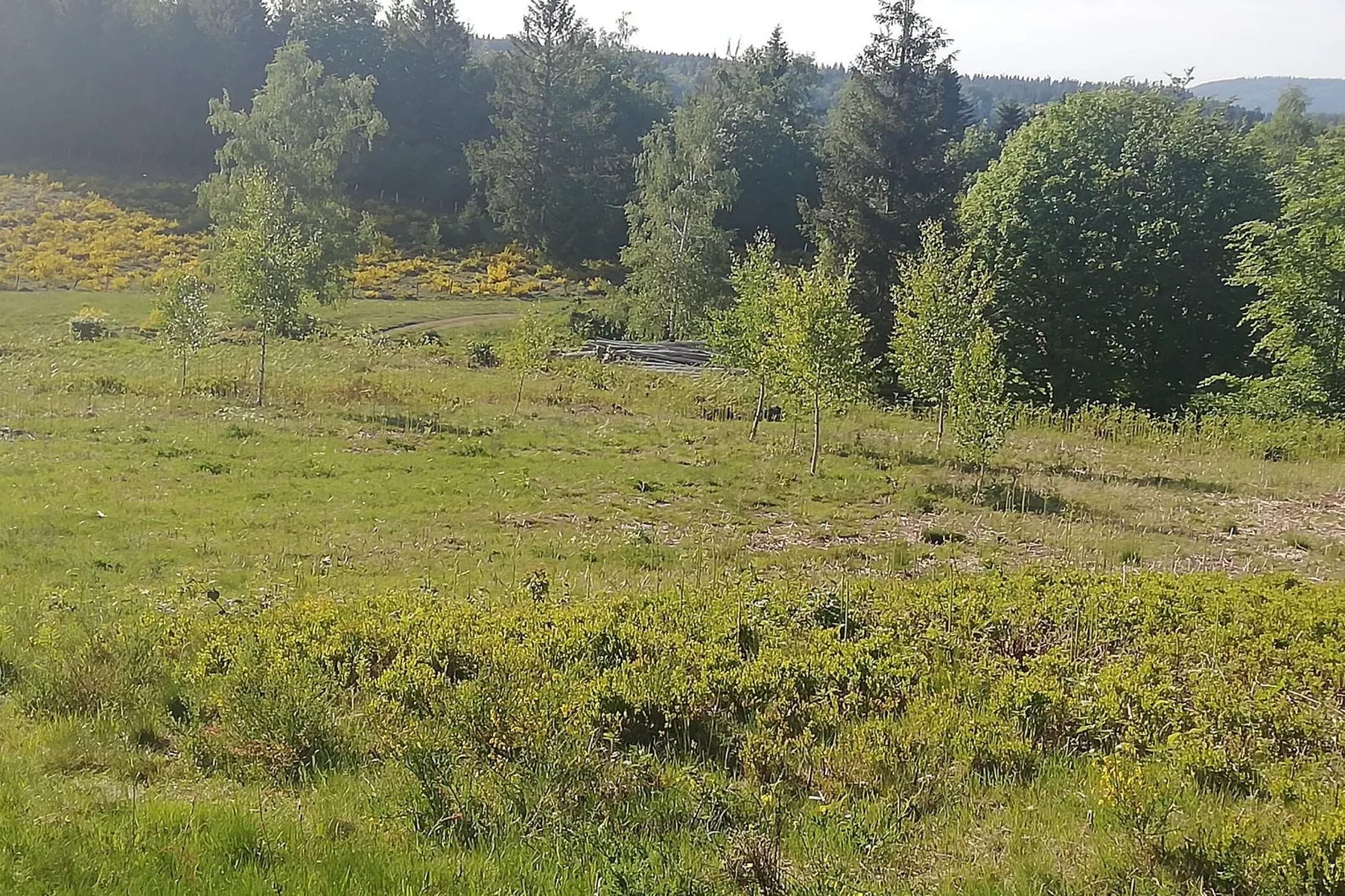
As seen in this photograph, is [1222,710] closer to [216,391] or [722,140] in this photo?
[216,391]

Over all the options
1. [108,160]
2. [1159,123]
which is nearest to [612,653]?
[1159,123]

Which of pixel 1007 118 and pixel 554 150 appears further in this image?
pixel 1007 118

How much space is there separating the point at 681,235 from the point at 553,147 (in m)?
27.4

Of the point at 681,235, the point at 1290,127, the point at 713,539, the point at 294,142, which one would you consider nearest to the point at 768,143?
the point at 681,235

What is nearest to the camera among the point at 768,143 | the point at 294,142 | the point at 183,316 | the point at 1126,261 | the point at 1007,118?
the point at 183,316

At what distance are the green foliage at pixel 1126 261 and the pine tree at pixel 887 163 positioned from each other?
3447 mm

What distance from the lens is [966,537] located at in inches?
579

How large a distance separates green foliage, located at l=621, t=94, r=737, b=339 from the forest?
238mm

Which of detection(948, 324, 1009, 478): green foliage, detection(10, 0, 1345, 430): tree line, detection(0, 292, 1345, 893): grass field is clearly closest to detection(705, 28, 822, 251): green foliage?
detection(10, 0, 1345, 430): tree line

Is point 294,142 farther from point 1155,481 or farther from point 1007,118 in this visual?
point 1007,118

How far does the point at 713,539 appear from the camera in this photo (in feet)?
46.7

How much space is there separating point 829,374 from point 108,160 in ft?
239

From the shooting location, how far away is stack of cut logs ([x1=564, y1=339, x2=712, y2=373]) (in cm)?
3600

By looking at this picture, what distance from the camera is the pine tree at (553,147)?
6569cm
